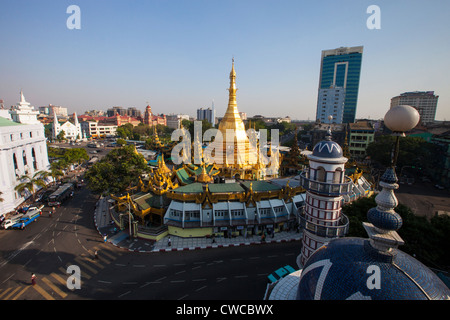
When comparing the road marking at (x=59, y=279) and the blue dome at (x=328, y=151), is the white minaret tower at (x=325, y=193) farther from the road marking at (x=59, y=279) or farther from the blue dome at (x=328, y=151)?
the road marking at (x=59, y=279)

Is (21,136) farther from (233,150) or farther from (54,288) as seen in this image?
(233,150)

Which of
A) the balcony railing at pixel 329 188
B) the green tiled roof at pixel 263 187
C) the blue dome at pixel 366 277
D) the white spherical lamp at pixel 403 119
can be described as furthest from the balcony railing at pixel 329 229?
the white spherical lamp at pixel 403 119

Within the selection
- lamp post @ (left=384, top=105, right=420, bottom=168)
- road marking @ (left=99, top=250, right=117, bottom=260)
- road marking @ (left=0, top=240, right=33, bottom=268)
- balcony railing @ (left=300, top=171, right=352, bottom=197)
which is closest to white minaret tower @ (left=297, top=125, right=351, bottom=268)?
balcony railing @ (left=300, top=171, right=352, bottom=197)

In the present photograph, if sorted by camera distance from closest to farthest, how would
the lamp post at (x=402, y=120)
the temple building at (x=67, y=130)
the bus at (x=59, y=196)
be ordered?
the lamp post at (x=402, y=120), the bus at (x=59, y=196), the temple building at (x=67, y=130)

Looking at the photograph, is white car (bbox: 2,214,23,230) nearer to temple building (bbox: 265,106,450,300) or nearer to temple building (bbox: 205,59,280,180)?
temple building (bbox: 205,59,280,180)

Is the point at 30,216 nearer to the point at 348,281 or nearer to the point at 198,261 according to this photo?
the point at 198,261
